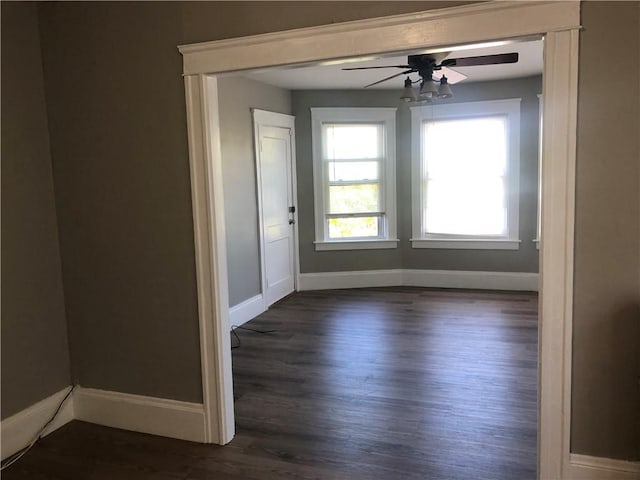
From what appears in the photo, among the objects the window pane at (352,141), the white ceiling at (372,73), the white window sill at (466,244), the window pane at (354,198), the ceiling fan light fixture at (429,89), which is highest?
the white ceiling at (372,73)

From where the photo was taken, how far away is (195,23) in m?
2.53

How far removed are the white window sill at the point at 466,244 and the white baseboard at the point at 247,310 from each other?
2.20m

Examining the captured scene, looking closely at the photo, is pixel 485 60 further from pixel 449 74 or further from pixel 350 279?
pixel 350 279

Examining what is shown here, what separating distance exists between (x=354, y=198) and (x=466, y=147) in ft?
4.93

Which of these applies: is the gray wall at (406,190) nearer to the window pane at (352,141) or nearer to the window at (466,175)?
the window at (466,175)

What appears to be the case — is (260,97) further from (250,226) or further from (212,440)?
(212,440)

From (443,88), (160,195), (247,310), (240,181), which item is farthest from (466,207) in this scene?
(160,195)

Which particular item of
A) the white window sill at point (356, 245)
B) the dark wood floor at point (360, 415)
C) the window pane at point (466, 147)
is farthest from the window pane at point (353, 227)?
the dark wood floor at point (360, 415)

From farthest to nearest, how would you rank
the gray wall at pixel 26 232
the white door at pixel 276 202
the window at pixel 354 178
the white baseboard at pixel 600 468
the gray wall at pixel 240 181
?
the window at pixel 354 178 < the white door at pixel 276 202 < the gray wall at pixel 240 181 < the gray wall at pixel 26 232 < the white baseboard at pixel 600 468

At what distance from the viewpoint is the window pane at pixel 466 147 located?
6059mm

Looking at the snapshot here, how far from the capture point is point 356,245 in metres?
6.45

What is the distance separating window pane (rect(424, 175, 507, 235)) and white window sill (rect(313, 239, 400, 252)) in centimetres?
53

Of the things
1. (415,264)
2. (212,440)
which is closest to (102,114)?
(212,440)

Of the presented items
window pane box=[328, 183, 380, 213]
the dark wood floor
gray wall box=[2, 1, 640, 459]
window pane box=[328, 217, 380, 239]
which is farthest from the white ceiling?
the dark wood floor
